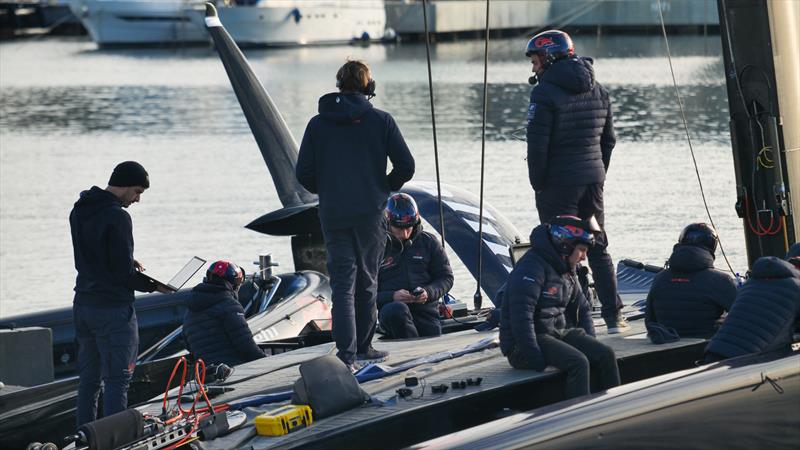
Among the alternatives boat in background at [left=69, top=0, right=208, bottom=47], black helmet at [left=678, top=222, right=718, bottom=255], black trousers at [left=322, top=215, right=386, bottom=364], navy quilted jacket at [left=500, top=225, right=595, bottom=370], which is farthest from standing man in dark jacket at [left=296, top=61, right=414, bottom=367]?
boat in background at [left=69, top=0, right=208, bottom=47]

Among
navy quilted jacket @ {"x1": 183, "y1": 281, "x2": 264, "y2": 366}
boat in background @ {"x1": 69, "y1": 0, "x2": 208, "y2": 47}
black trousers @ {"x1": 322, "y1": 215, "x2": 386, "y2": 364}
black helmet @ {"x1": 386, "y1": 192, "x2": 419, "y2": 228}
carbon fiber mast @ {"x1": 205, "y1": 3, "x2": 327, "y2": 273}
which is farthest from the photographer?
boat in background @ {"x1": 69, "y1": 0, "x2": 208, "y2": 47}

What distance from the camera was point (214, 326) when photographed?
31.8 feet

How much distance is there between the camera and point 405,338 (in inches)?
367

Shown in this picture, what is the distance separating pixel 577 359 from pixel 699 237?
5.03 feet

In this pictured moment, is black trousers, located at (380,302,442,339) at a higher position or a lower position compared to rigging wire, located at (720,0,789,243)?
lower

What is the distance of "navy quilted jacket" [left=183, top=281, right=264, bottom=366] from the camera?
9.66 meters

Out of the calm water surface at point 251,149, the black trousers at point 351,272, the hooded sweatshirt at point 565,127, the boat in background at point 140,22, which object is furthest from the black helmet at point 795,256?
the boat in background at point 140,22

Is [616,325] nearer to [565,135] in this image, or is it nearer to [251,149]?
[565,135]

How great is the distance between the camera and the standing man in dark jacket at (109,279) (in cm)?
764

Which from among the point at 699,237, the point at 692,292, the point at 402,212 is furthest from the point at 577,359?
the point at 402,212

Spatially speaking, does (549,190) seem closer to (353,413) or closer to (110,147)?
(353,413)

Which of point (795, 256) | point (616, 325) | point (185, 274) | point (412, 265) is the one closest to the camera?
point (795, 256)

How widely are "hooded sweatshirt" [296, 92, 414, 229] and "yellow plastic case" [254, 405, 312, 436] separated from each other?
124 centimetres

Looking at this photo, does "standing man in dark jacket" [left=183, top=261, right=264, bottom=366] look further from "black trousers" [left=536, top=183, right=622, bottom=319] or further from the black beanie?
"black trousers" [left=536, top=183, right=622, bottom=319]
